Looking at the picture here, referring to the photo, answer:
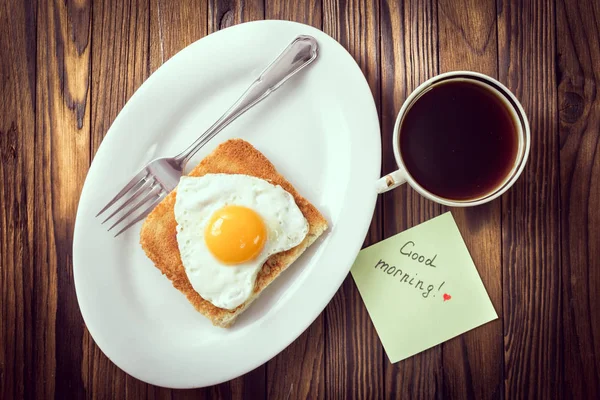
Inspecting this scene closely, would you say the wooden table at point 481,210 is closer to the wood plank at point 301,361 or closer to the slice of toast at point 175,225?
the wood plank at point 301,361

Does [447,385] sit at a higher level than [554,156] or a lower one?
lower

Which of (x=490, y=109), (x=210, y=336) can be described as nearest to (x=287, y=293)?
(x=210, y=336)

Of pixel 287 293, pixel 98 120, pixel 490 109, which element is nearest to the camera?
pixel 490 109

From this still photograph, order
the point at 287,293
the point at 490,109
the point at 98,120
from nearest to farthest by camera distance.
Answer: the point at 490,109
the point at 287,293
the point at 98,120

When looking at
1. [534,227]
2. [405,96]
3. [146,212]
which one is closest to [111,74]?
[146,212]

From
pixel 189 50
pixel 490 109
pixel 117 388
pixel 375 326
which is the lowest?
pixel 375 326

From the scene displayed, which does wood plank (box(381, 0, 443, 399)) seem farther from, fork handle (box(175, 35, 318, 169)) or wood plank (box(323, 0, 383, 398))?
fork handle (box(175, 35, 318, 169))

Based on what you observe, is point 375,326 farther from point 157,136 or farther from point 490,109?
point 157,136

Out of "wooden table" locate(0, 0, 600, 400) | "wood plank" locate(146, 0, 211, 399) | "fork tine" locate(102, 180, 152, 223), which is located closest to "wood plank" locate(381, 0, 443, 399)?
"wooden table" locate(0, 0, 600, 400)
